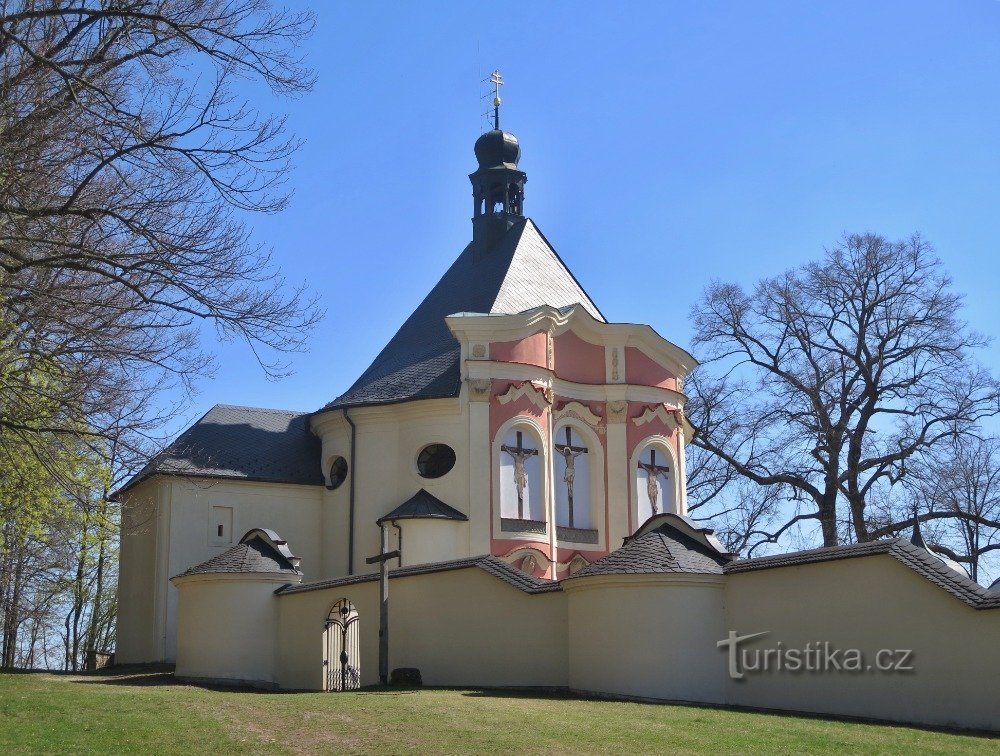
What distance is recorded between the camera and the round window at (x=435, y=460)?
28.8 metres

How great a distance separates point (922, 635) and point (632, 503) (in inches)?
535

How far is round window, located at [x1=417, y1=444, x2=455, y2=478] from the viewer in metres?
28.8

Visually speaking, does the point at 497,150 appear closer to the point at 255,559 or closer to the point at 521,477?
the point at 521,477

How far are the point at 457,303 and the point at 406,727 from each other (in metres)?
18.7

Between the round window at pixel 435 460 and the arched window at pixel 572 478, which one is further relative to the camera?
the arched window at pixel 572 478

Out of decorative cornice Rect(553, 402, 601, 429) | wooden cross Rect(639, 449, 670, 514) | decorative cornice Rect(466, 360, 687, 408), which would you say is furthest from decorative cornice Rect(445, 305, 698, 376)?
wooden cross Rect(639, 449, 670, 514)

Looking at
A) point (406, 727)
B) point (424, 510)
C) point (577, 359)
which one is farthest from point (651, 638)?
point (577, 359)

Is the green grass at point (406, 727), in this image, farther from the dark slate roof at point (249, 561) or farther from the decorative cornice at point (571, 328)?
the decorative cornice at point (571, 328)

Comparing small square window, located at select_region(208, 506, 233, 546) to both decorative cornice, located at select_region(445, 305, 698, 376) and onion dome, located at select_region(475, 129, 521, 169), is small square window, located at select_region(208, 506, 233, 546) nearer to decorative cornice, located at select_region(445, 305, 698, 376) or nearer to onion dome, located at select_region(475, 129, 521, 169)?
decorative cornice, located at select_region(445, 305, 698, 376)

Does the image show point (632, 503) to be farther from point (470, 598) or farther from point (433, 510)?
point (470, 598)

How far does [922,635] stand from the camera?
53.7 ft

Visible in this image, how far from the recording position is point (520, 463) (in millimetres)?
28703

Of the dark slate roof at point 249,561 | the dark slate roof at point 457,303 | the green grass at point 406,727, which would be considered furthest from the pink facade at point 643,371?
the green grass at point 406,727

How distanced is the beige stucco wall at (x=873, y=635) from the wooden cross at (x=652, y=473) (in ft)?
36.1
